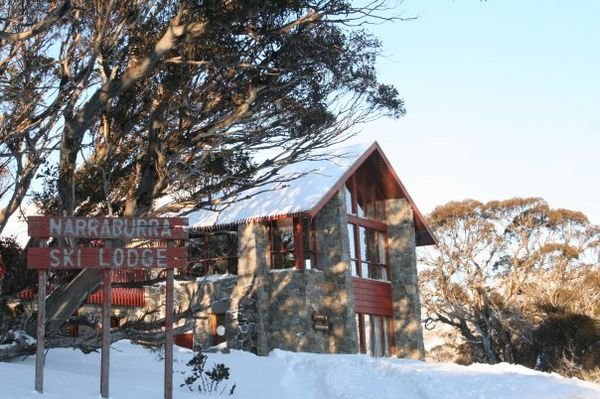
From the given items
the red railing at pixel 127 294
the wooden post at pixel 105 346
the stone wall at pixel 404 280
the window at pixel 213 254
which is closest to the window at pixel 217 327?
the window at pixel 213 254

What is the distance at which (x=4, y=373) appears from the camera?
10641 millimetres

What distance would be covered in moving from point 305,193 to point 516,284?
1600cm

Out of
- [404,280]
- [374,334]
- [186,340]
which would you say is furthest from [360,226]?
[186,340]

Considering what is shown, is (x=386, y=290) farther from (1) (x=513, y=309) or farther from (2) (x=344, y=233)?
(1) (x=513, y=309)

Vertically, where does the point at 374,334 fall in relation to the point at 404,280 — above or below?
below

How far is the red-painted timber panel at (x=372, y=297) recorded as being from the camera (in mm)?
24641

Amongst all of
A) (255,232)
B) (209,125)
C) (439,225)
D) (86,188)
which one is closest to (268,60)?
(209,125)

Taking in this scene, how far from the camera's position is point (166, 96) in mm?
12555

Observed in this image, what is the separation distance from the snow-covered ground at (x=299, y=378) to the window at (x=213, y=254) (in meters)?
5.73

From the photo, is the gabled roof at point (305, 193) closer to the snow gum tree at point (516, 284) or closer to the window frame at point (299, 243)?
the window frame at point (299, 243)

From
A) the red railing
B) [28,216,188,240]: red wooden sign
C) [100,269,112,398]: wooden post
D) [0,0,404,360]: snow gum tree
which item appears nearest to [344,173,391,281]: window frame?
the red railing

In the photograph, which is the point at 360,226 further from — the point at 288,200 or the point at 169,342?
the point at 169,342

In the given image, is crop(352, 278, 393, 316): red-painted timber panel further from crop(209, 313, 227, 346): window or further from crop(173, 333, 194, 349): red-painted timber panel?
crop(173, 333, 194, 349): red-painted timber panel

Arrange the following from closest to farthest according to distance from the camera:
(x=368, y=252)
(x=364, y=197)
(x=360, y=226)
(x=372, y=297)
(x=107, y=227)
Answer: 1. (x=107, y=227)
2. (x=372, y=297)
3. (x=360, y=226)
4. (x=368, y=252)
5. (x=364, y=197)
